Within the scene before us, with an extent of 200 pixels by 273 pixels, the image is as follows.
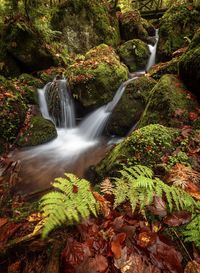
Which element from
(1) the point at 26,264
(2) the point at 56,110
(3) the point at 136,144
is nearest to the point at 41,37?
(2) the point at 56,110

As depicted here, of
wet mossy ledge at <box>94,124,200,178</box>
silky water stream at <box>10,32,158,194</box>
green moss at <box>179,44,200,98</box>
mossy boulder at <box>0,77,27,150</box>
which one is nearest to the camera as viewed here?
wet mossy ledge at <box>94,124,200,178</box>

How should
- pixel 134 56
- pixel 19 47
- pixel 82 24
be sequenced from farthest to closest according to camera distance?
pixel 82 24 < pixel 134 56 < pixel 19 47

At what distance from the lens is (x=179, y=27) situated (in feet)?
33.9

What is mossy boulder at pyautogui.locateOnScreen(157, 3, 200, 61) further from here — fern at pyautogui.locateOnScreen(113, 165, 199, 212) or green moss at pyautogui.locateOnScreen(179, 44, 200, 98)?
fern at pyautogui.locateOnScreen(113, 165, 199, 212)

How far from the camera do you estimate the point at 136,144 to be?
355cm

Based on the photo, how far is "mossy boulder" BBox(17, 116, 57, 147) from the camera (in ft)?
21.7

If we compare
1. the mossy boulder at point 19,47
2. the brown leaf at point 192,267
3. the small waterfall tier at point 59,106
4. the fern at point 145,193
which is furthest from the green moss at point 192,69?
the mossy boulder at point 19,47

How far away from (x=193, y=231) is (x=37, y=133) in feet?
18.6

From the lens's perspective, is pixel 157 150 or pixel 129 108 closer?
pixel 157 150

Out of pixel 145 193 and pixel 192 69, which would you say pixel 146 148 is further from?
pixel 192 69

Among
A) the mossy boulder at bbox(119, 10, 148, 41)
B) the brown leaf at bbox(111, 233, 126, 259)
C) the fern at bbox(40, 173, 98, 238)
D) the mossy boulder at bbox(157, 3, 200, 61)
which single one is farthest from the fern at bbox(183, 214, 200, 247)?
the mossy boulder at bbox(119, 10, 148, 41)

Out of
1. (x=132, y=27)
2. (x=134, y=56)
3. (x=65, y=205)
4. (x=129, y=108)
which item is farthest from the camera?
(x=132, y=27)

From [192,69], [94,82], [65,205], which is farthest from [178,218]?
[94,82]

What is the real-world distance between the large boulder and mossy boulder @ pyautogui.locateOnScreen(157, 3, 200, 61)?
5.42 metres
